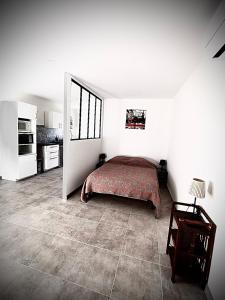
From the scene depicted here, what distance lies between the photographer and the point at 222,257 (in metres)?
1.23

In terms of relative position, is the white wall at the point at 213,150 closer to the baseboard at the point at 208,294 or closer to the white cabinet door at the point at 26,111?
the baseboard at the point at 208,294

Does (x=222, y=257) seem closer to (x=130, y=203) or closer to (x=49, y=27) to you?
(x=130, y=203)

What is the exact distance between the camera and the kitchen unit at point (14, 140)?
13.5ft

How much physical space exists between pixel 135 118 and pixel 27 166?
384 centimetres

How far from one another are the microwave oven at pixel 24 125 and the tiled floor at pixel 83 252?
2136mm

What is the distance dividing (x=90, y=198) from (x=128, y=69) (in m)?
2.82

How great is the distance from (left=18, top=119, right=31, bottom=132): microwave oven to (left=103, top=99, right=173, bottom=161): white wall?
98.9 inches

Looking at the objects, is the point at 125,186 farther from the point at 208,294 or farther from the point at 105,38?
the point at 105,38

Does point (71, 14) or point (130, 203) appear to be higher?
point (71, 14)

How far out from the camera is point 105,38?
6.03ft

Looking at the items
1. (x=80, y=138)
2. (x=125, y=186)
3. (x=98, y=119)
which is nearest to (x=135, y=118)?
(x=98, y=119)

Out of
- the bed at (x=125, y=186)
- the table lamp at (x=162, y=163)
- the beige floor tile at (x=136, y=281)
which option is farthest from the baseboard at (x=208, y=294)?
the table lamp at (x=162, y=163)

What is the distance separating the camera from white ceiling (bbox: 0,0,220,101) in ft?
4.60

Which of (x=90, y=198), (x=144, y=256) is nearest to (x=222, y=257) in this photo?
(x=144, y=256)
